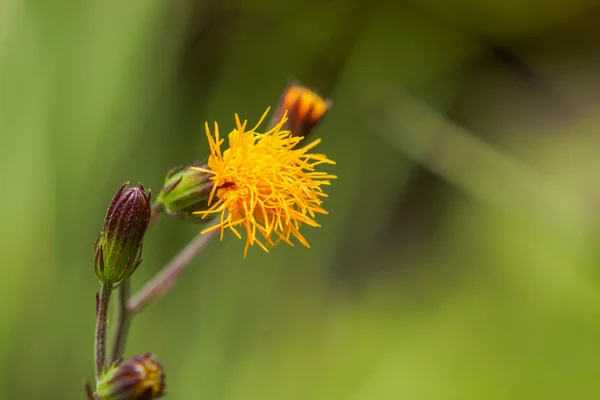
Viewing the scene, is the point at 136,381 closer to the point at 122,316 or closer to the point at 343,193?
the point at 122,316

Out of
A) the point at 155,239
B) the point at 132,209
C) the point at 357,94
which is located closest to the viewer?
the point at 132,209

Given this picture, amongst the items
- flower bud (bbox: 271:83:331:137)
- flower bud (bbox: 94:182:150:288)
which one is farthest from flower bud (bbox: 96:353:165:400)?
flower bud (bbox: 271:83:331:137)

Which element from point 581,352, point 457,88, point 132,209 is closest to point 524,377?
point 581,352

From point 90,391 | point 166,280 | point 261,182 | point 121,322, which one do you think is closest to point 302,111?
point 261,182

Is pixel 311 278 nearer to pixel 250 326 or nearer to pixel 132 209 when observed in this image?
pixel 250 326


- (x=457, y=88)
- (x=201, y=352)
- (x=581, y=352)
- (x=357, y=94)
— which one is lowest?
(x=201, y=352)

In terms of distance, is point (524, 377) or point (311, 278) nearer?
point (524, 377)
